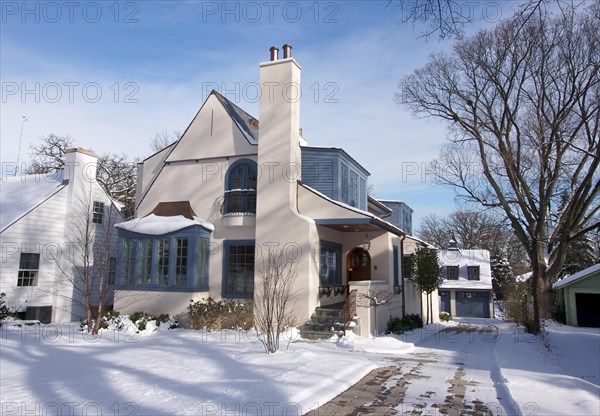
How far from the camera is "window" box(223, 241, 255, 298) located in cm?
1471

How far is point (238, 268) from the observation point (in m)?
14.9

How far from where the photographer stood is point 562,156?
68.5 feet

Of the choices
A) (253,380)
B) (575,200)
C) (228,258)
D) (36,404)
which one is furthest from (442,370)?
(575,200)

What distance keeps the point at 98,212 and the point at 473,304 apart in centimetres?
2963

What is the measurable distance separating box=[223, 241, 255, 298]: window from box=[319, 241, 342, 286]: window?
237 centimetres

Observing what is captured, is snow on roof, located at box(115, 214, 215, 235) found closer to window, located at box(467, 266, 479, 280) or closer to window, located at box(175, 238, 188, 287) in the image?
window, located at box(175, 238, 188, 287)

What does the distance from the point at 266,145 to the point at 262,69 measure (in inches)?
111

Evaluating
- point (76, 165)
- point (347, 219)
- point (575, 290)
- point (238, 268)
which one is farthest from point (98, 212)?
point (575, 290)

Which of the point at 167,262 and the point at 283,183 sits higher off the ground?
the point at 283,183

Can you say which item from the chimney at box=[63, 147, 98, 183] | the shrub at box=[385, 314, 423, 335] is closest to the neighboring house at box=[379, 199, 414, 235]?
the shrub at box=[385, 314, 423, 335]

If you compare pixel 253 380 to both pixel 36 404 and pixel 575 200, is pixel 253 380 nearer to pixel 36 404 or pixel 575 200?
pixel 36 404

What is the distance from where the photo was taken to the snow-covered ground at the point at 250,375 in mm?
5969

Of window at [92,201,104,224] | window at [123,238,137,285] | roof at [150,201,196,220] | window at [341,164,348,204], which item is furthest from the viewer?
window at [92,201,104,224]

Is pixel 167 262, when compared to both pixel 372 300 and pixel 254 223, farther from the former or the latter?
pixel 372 300
